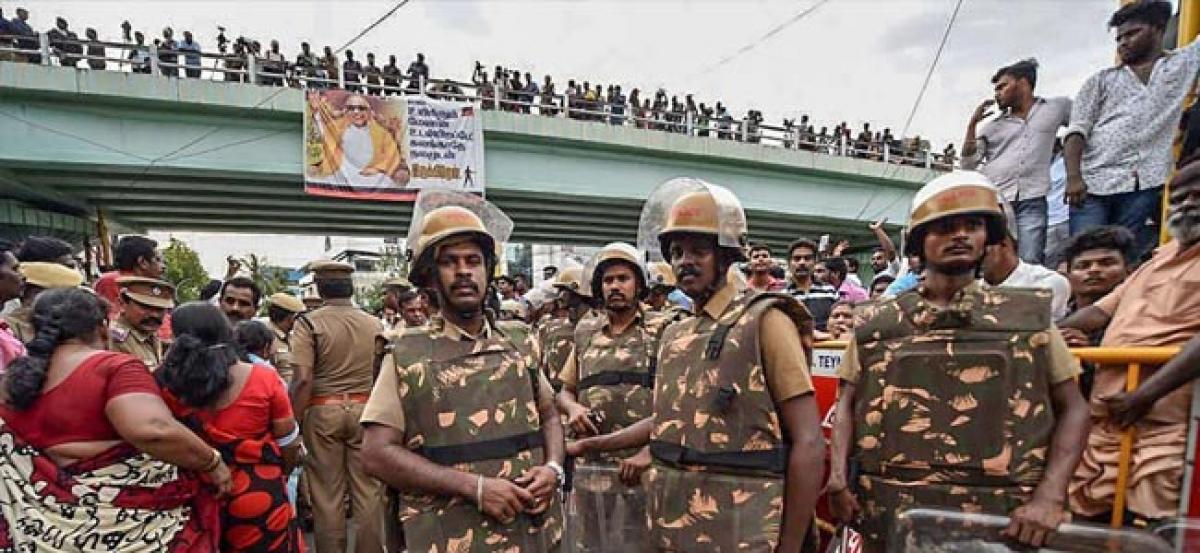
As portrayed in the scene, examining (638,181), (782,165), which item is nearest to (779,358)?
(638,181)

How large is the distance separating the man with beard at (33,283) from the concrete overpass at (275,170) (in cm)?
1091

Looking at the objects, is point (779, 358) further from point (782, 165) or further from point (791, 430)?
point (782, 165)

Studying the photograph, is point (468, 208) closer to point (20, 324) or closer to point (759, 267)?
point (20, 324)

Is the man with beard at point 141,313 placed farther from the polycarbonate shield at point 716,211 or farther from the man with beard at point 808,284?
the man with beard at point 808,284

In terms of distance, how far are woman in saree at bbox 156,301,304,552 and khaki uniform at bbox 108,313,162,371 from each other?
3.36ft

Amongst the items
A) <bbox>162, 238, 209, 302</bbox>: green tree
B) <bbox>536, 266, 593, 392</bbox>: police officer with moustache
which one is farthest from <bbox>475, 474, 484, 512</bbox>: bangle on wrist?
<bbox>162, 238, 209, 302</bbox>: green tree

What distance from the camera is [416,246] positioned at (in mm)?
2316

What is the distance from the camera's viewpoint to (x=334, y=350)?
4.40 meters

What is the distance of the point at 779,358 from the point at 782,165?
16.9 meters

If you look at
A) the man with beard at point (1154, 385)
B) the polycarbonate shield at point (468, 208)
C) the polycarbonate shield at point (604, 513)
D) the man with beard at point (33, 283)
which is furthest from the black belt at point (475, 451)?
the man with beard at point (33, 283)

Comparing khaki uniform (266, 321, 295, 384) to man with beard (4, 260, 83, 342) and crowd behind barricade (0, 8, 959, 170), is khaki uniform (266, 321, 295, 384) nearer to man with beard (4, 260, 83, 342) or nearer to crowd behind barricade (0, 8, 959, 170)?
man with beard (4, 260, 83, 342)

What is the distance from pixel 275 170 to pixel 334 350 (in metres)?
11.0

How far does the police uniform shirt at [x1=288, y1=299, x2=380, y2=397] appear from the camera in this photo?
172 inches

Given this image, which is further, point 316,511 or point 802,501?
point 316,511
